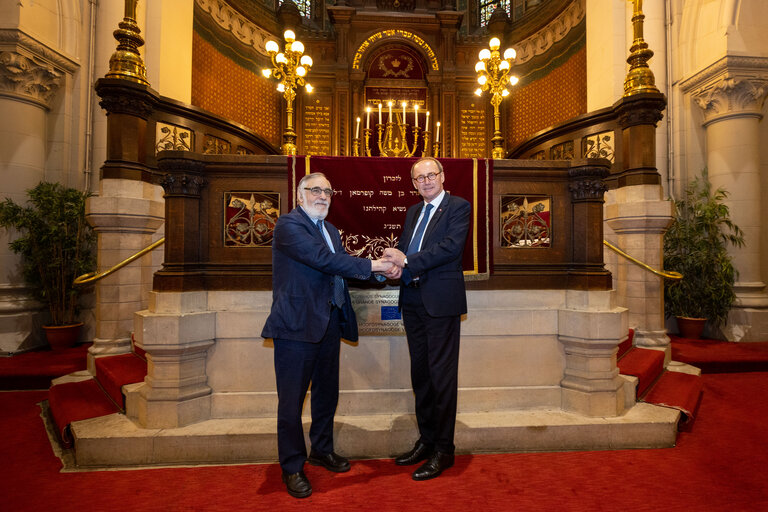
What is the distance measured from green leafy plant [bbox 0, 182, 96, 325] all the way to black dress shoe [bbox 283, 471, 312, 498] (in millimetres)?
4782

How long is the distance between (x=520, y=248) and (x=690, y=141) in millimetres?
Result: 5436

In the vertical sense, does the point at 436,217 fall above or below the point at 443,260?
above

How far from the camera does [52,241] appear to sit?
17.6 feet

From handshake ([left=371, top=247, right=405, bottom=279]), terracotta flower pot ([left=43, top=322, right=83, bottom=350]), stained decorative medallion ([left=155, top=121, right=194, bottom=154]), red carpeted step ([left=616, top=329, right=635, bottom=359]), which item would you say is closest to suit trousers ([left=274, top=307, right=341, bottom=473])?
handshake ([left=371, top=247, right=405, bottom=279])

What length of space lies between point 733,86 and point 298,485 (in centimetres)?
809

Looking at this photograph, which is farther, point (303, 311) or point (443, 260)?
point (443, 260)

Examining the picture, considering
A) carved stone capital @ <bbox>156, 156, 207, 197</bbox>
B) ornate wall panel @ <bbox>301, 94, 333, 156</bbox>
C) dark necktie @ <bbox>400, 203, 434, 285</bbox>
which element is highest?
ornate wall panel @ <bbox>301, 94, 333, 156</bbox>

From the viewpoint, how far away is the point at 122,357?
4.10m

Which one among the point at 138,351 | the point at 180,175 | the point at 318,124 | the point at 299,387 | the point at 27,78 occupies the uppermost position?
the point at 318,124

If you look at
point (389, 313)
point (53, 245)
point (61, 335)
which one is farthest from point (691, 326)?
point (53, 245)

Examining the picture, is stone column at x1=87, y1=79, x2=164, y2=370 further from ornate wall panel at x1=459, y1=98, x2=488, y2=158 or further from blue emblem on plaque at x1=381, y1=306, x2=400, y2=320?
ornate wall panel at x1=459, y1=98, x2=488, y2=158

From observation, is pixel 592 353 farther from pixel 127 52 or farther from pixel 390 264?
pixel 127 52

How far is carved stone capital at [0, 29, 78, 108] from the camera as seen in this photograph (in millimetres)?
5477

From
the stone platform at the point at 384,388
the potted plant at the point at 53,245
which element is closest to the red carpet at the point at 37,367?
the potted plant at the point at 53,245
